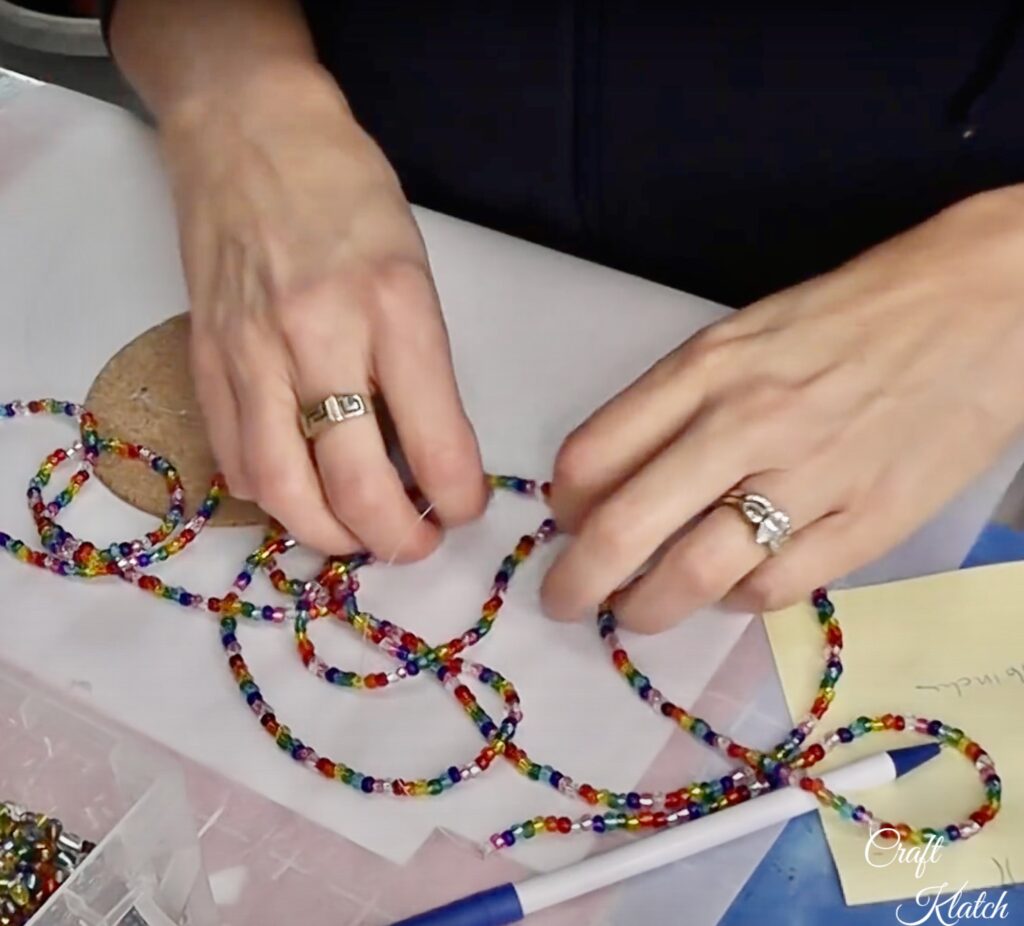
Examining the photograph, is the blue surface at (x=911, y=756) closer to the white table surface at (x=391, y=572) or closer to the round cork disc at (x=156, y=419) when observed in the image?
the white table surface at (x=391, y=572)

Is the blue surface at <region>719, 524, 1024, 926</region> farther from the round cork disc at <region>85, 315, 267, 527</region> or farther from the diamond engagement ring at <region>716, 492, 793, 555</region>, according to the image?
the round cork disc at <region>85, 315, 267, 527</region>

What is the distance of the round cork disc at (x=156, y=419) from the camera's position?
1.95 feet

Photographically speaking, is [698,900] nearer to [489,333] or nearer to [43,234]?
[489,333]

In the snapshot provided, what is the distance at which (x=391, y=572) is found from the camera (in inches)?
22.3

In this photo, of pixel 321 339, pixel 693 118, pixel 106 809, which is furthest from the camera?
pixel 693 118

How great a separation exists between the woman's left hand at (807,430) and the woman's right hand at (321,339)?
0.06 m

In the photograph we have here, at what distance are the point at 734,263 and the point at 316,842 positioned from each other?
38 centimetres

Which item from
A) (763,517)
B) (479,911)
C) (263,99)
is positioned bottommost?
(479,911)

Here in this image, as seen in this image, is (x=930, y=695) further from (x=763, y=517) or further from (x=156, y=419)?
(x=156, y=419)

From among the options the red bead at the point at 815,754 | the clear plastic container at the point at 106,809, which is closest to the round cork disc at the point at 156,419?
the clear plastic container at the point at 106,809

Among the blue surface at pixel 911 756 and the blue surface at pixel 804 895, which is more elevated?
the blue surface at pixel 911 756

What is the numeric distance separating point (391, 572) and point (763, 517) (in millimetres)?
151

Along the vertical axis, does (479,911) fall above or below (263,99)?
below

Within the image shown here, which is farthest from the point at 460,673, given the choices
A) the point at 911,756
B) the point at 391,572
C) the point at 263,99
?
the point at 263,99
